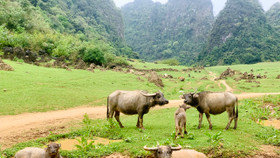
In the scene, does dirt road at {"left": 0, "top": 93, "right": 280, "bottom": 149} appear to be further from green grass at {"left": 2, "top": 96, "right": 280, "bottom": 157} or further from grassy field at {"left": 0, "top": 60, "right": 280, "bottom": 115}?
green grass at {"left": 2, "top": 96, "right": 280, "bottom": 157}

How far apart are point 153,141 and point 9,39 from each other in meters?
38.1

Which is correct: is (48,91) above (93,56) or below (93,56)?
below

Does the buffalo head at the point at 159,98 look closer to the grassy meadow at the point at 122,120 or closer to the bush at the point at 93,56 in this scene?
the grassy meadow at the point at 122,120

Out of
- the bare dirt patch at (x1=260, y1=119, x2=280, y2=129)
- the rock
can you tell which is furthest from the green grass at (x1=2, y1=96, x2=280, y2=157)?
the bare dirt patch at (x1=260, y1=119, x2=280, y2=129)

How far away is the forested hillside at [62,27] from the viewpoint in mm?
45000

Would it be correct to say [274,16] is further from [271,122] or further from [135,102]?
[135,102]

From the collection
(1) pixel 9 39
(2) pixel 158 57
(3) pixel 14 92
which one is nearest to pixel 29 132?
(3) pixel 14 92

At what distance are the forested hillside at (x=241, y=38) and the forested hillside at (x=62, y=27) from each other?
45673mm

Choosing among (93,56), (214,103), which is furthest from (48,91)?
(93,56)

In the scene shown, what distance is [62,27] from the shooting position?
83.4 metres

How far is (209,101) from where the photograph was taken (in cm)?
1121

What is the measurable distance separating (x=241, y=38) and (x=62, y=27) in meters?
84.5

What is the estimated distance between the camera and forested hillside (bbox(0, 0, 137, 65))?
148 feet

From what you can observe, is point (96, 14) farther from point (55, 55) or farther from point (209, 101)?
point (209, 101)
